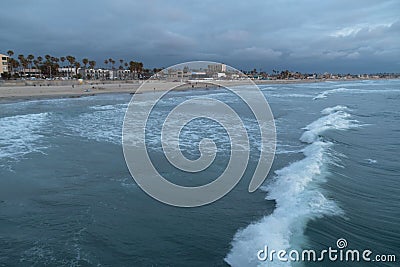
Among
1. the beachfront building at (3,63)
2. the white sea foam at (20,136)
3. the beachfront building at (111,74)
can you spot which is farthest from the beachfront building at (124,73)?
the white sea foam at (20,136)

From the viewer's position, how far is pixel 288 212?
6684 millimetres

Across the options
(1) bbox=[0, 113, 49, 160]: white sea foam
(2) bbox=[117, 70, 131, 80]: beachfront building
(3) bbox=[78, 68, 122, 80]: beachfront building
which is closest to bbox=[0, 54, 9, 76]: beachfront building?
(3) bbox=[78, 68, 122, 80]: beachfront building

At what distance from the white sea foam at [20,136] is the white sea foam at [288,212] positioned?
9.28m

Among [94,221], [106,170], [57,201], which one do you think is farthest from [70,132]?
[94,221]

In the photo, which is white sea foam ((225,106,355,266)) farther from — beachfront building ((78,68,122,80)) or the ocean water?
beachfront building ((78,68,122,80))

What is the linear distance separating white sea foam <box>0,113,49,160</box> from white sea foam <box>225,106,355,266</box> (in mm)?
9283

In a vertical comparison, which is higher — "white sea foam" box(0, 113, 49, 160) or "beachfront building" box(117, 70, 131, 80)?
"beachfront building" box(117, 70, 131, 80)

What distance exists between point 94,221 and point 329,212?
519cm

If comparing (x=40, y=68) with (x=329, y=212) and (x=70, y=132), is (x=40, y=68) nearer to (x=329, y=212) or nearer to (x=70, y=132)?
(x=70, y=132)

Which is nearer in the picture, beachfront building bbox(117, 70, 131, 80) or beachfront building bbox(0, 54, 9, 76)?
beachfront building bbox(0, 54, 9, 76)

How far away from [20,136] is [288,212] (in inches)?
543

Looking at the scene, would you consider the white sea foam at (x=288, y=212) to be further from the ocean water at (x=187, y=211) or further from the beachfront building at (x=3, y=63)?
the beachfront building at (x=3, y=63)

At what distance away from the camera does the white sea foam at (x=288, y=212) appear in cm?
536

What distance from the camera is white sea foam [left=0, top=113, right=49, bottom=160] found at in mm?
11847
